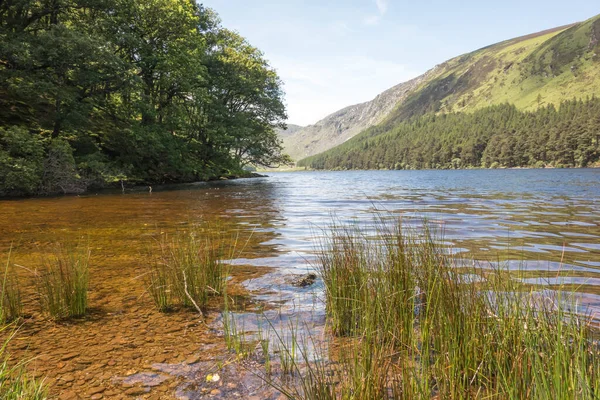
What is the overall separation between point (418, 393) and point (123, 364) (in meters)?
2.42

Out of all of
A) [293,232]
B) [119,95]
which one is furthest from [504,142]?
[293,232]

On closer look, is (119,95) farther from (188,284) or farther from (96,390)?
(96,390)

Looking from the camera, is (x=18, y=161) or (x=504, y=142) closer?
(x=18, y=161)

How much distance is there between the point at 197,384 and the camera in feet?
8.79

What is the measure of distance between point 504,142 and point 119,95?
12351 centimetres

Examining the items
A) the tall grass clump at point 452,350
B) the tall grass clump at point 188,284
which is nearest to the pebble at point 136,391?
the tall grass clump at point 452,350

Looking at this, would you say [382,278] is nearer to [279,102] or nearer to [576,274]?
[576,274]

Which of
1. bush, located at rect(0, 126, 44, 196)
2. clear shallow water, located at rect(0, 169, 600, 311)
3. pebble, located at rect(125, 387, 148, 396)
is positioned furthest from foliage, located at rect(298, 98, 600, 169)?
pebble, located at rect(125, 387, 148, 396)

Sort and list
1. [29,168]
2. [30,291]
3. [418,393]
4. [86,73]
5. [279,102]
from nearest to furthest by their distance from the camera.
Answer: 1. [418,393]
2. [30,291]
3. [29,168]
4. [86,73]
5. [279,102]

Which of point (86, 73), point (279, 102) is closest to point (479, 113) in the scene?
point (279, 102)

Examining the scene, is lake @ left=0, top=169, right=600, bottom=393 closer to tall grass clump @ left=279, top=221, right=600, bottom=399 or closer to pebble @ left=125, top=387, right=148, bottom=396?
pebble @ left=125, top=387, right=148, bottom=396

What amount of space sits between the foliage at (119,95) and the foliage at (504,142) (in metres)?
94.1

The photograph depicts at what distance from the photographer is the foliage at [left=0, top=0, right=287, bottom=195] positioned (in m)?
18.3

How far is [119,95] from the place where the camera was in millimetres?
29109
